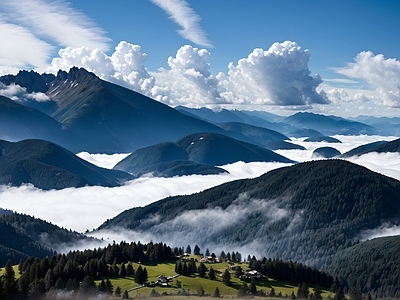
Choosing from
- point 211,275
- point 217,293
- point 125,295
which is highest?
point 211,275

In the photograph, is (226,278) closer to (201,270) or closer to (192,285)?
(192,285)

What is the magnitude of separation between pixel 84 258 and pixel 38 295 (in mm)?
39400

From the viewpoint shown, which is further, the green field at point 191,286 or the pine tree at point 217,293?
the pine tree at point 217,293

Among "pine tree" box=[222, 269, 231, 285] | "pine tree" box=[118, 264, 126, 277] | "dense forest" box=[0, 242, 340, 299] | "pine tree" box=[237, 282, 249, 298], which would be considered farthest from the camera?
"pine tree" box=[118, 264, 126, 277]

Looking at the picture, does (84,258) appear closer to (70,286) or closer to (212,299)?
(70,286)

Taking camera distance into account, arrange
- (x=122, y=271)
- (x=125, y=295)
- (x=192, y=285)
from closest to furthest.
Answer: (x=125, y=295) < (x=192, y=285) < (x=122, y=271)

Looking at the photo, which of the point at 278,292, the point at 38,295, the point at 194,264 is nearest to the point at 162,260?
the point at 194,264

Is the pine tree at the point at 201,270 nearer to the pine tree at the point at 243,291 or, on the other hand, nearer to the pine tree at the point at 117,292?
the pine tree at the point at 243,291

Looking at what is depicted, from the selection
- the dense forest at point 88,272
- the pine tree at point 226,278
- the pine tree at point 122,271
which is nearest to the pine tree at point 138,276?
the dense forest at point 88,272

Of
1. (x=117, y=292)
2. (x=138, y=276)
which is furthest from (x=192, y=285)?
(x=117, y=292)

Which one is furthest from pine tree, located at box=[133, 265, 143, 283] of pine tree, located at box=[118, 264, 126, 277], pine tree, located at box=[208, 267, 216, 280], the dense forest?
pine tree, located at box=[208, 267, 216, 280]

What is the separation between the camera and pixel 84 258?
572 feet

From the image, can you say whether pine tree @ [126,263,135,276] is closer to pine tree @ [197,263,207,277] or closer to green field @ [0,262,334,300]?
green field @ [0,262,334,300]

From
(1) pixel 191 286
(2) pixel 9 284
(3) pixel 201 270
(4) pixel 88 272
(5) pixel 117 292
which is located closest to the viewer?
(2) pixel 9 284
